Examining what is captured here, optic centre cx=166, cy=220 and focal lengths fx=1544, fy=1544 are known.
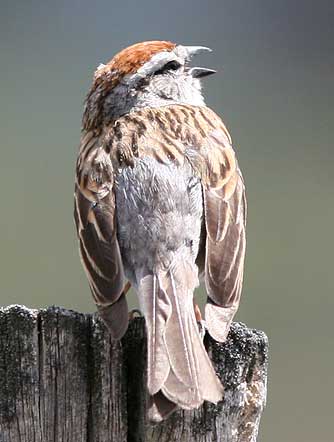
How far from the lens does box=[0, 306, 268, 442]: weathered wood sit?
4.73 m

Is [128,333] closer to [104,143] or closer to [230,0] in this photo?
[104,143]

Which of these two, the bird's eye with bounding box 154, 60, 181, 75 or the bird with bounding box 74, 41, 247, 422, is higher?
the bird's eye with bounding box 154, 60, 181, 75

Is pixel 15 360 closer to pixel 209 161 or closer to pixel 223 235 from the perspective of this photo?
pixel 223 235

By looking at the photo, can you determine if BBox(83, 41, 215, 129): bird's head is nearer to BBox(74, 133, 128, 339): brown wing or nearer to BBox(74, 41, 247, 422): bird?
BBox(74, 41, 247, 422): bird

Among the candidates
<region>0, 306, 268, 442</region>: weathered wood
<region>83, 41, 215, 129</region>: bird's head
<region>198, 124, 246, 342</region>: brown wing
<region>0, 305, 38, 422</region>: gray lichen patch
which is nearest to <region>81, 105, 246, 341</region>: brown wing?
<region>198, 124, 246, 342</region>: brown wing

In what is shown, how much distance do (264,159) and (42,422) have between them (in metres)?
6.16

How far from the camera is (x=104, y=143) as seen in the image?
6309 millimetres

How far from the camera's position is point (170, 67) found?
7.12 metres

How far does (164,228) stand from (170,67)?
5.23ft

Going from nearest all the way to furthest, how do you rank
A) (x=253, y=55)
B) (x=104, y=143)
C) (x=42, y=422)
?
(x=42, y=422)
(x=104, y=143)
(x=253, y=55)

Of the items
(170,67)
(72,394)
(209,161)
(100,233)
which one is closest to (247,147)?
(170,67)

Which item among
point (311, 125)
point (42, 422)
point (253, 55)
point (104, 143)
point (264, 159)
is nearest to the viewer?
point (42, 422)

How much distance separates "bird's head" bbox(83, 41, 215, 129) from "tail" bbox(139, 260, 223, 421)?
1.35 m

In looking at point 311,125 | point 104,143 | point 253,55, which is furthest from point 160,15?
point 104,143
